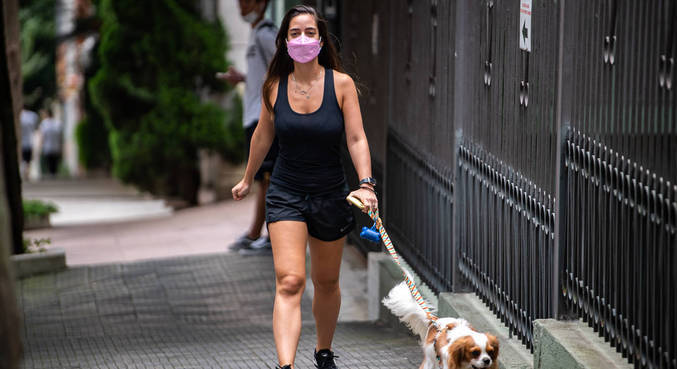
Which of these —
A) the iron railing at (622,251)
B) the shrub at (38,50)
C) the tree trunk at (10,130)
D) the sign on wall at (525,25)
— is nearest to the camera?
the iron railing at (622,251)

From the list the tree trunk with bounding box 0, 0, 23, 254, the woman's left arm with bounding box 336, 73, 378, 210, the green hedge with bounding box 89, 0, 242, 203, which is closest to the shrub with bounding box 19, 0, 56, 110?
the green hedge with bounding box 89, 0, 242, 203

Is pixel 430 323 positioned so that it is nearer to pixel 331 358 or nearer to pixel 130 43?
pixel 331 358

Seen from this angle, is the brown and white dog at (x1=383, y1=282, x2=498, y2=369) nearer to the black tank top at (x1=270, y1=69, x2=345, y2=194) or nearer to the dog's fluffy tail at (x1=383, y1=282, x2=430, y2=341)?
the dog's fluffy tail at (x1=383, y1=282, x2=430, y2=341)

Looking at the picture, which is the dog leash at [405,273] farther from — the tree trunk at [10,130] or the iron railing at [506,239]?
the tree trunk at [10,130]

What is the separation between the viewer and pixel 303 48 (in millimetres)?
5012

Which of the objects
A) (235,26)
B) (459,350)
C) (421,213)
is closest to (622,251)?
(459,350)

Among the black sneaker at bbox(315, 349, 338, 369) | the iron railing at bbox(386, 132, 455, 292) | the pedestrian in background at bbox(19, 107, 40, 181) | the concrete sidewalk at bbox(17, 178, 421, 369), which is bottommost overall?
the pedestrian in background at bbox(19, 107, 40, 181)

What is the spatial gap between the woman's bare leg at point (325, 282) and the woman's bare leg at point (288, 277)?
0.18m

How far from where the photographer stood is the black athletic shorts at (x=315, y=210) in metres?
5.10

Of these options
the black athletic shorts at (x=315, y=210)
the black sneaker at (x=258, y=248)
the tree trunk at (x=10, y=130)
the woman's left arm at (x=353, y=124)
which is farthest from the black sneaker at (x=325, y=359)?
the tree trunk at (x=10, y=130)

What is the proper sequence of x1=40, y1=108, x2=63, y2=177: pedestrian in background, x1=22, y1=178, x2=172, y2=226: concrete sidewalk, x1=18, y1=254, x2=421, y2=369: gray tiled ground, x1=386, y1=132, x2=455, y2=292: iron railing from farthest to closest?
1. x1=40, y1=108, x2=63, y2=177: pedestrian in background
2. x1=22, y1=178, x2=172, y2=226: concrete sidewalk
3. x1=386, y1=132, x2=455, y2=292: iron railing
4. x1=18, y1=254, x2=421, y2=369: gray tiled ground

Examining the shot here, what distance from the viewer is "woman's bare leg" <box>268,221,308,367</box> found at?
5055 mm

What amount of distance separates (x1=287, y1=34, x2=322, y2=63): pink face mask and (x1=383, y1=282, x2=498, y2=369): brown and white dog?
1279 mm

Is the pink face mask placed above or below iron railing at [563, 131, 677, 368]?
above
